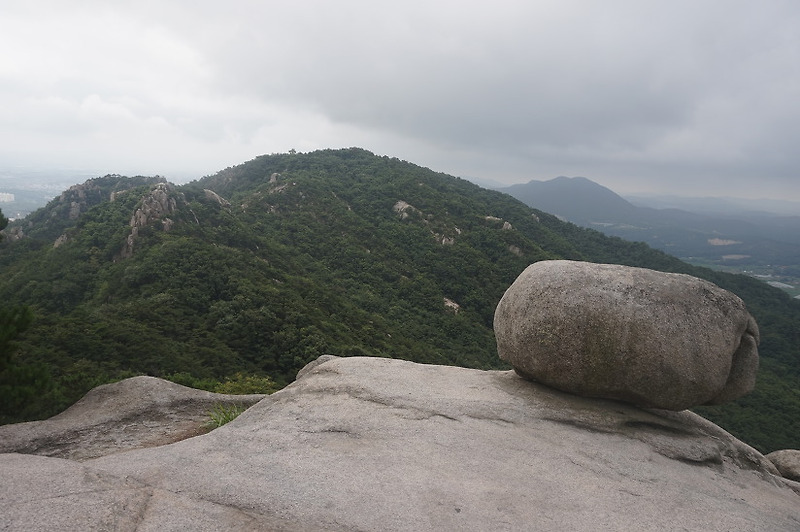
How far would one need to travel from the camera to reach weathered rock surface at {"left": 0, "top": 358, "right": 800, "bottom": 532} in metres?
5.26

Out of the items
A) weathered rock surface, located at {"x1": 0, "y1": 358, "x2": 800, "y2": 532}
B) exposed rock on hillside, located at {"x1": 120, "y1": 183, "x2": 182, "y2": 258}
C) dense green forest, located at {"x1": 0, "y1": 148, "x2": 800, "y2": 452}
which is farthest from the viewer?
exposed rock on hillside, located at {"x1": 120, "y1": 183, "x2": 182, "y2": 258}

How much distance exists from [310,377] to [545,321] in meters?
5.49

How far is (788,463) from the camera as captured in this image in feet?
36.2

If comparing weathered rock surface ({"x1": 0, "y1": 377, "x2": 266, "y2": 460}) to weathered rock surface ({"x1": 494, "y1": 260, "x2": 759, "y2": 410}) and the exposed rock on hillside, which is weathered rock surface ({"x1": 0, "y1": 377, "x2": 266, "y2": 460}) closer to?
weathered rock surface ({"x1": 494, "y1": 260, "x2": 759, "y2": 410})

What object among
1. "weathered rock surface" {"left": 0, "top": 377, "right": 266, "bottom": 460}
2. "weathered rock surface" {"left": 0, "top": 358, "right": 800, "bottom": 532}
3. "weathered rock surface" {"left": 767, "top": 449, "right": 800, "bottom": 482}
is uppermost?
"weathered rock surface" {"left": 0, "top": 358, "right": 800, "bottom": 532}

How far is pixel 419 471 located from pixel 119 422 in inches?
315

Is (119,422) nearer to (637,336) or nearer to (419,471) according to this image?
(419,471)

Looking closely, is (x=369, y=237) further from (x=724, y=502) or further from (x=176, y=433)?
(x=724, y=502)

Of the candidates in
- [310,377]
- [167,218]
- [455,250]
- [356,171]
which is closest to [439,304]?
[455,250]

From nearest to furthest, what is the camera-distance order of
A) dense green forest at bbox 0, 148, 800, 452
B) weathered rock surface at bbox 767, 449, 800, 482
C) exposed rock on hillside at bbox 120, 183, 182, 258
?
1. weathered rock surface at bbox 767, 449, 800, 482
2. dense green forest at bbox 0, 148, 800, 452
3. exposed rock on hillside at bbox 120, 183, 182, 258

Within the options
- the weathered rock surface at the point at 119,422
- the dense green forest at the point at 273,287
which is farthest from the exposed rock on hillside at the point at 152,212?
the weathered rock surface at the point at 119,422

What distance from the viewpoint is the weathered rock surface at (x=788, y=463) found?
1075cm

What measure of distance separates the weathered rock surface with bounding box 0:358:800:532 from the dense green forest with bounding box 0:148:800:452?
16.5 ft

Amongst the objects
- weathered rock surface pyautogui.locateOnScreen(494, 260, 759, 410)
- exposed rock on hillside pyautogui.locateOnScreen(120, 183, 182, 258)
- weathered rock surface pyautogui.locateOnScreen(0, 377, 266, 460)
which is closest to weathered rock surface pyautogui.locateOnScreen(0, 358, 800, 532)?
weathered rock surface pyautogui.locateOnScreen(494, 260, 759, 410)
